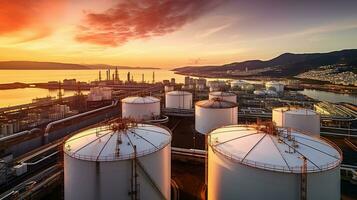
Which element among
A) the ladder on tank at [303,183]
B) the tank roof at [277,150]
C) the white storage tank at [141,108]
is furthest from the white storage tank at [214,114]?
the ladder on tank at [303,183]

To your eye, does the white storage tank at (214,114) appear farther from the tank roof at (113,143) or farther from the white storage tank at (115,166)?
the white storage tank at (115,166)

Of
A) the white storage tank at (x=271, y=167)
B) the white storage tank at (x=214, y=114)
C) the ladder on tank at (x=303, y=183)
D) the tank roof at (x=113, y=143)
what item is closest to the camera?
the ladder on tank at (x=303, y=183)

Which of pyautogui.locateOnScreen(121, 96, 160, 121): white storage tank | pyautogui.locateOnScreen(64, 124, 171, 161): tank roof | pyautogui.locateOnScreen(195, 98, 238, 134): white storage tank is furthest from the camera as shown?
pyautogui.locateOnScreen(121, 96, 160, 121): white storage tank

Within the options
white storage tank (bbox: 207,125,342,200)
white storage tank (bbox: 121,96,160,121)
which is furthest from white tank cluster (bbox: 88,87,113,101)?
white storage tank (bbox: 207,125,342,200)

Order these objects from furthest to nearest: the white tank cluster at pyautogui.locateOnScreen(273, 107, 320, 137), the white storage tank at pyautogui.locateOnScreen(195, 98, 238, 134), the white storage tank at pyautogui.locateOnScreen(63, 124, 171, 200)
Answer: the white storage tank at pyautogui.locateOnScreen(195, 98, 238, 134)
the white tank cluster at pyautogui.locateOnScreen(273, 107, 320, 137)
the white storage tank at pyautogui.locateOnScreen(63, 124, 171, 200)

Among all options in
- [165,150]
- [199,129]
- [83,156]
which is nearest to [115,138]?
[83,156]

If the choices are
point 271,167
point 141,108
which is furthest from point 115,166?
point 141,108

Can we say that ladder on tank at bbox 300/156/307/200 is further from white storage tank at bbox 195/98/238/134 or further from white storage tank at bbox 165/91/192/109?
white storage tank at bbox 165/91/192/109
